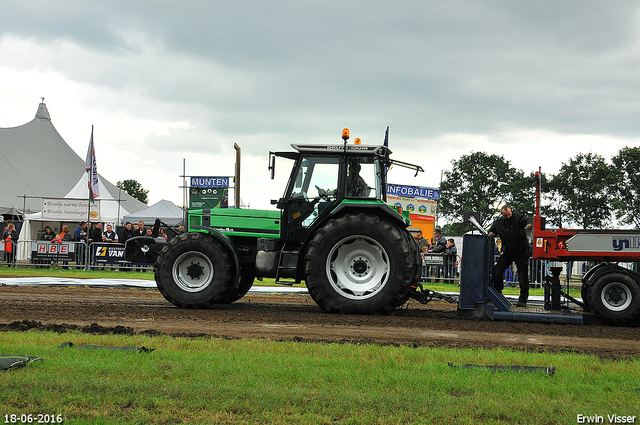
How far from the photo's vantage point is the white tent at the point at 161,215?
92.5ft

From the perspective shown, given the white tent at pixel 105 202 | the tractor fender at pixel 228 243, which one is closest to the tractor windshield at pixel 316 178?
the tractor fender at pixel 228 243

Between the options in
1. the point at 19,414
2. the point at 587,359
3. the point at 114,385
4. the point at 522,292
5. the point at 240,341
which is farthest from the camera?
the point at 522,292

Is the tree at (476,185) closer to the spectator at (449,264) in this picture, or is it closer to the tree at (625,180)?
the tree at (625,180)

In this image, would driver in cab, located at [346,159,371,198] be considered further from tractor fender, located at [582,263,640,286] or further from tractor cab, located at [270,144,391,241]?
tractor fender, located at [582,263,640,286]

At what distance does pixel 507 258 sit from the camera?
9648mm

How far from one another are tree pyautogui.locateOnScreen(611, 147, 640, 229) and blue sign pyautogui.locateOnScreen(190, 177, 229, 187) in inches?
1652

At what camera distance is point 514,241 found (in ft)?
31.5

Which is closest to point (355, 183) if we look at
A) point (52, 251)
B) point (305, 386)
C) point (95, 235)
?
point (305, 386)

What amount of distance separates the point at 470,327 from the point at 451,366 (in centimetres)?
291

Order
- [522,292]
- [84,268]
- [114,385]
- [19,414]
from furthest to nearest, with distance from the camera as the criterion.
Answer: [84,268] < [522,292] < [114,385] < [19,414]

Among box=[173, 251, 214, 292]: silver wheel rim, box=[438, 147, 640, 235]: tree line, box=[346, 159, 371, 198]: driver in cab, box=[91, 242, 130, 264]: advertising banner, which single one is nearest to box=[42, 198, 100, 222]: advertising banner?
box=[91, 242, 130, 264]: advertising banner

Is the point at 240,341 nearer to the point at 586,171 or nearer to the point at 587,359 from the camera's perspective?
the point at 587,359

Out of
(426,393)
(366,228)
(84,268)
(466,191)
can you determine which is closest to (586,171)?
(466,191)

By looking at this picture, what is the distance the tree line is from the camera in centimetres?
5428
